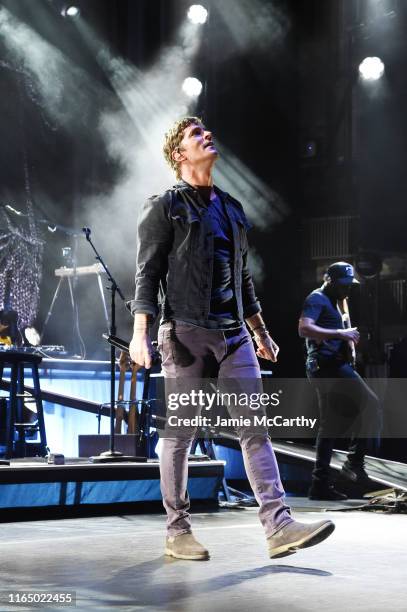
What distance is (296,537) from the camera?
2879 millimetres

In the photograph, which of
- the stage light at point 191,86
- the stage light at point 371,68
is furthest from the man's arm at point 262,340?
the stage light at point 371,68

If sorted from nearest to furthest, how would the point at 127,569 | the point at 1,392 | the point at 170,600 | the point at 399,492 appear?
1. the point at 170,600
2. the point at 127,569
3. the point at 399,492
4. the point at 1,392

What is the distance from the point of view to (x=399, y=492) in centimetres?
556

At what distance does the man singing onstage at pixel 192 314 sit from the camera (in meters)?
3.05

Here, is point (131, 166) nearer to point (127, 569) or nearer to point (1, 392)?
point (1, 392)

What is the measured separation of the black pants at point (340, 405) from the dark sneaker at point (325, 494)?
0.10 metres

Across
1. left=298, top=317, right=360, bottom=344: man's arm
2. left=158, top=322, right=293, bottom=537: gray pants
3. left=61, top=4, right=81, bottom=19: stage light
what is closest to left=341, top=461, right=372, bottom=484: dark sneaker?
left=298, top=317, right=360, bottom=344: man's arm

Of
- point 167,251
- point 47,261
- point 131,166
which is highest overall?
point 131,166

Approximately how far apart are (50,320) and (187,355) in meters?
8.78

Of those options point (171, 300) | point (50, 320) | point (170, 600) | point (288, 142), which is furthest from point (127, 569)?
point (288, 142)

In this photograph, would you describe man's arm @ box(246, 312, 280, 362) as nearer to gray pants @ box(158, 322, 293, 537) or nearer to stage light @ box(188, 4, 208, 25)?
gray pants @ box(158, 322, 293, 537)

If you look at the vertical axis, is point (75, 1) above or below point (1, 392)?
above

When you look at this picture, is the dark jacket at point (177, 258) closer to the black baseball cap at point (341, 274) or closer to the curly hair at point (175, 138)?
the curly hair at point (175, 138)

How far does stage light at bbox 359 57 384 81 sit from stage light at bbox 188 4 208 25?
245 cm
